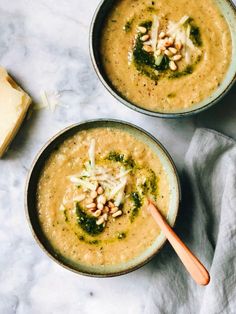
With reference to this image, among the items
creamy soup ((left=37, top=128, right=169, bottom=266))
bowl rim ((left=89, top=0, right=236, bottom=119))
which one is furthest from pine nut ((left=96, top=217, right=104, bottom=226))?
bowl rim ((left=89, top=0, right=236, bottom=119))

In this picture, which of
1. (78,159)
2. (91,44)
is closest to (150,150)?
(78,159)

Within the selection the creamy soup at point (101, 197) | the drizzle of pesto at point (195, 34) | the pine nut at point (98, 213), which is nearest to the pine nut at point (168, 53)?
the drizzle of pesto at point (195, 34)

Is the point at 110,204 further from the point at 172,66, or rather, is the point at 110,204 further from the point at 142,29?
the point at 142,29

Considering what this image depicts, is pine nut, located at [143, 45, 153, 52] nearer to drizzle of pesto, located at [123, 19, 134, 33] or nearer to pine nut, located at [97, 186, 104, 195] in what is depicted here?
drizzle of pesto, located at [123, 19, 134, 33]

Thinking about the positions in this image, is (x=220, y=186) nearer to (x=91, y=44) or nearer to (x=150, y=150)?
(x=150, y=150)

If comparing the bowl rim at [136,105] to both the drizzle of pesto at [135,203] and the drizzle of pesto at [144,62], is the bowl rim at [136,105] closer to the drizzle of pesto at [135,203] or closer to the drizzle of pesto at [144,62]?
the drizzle of pesto at [144,62]

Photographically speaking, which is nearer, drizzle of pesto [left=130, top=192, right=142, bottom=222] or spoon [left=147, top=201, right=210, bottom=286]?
spoon [left=147, top=201, right=210, bottom=286]
